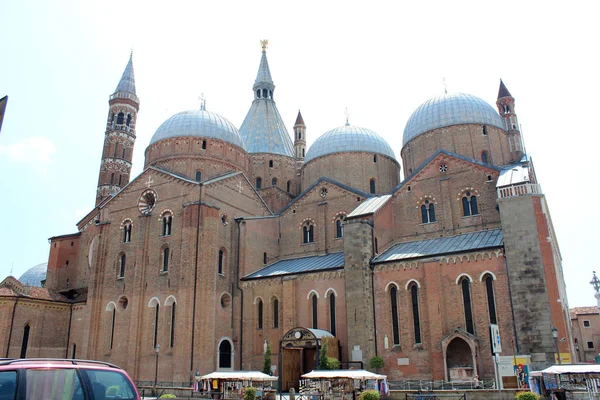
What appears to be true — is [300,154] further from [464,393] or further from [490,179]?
[464,393]

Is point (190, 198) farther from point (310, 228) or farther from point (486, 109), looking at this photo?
point (486, 109)

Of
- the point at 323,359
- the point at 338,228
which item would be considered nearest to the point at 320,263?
the point at 338,228

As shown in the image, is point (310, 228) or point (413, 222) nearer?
point (413, 222)

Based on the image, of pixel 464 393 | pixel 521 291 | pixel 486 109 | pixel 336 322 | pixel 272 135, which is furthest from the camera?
pixel 272 135

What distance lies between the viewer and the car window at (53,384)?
638 cm

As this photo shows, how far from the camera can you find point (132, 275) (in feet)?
114

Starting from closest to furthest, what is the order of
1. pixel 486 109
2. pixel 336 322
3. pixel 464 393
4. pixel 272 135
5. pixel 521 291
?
pixel 464 393
pixel 521 291
pixel 336 322
pixel 486 109
pixel 272 135

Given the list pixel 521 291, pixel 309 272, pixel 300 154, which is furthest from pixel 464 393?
pixel 300 154

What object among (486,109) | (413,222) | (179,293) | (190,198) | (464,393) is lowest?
(464,393)

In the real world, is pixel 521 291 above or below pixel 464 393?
above

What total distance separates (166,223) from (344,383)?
17.7 m

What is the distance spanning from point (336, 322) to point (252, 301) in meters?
6.47

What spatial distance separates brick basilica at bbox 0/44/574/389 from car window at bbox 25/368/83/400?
20.4 metres

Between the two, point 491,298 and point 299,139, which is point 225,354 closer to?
point 491,298
